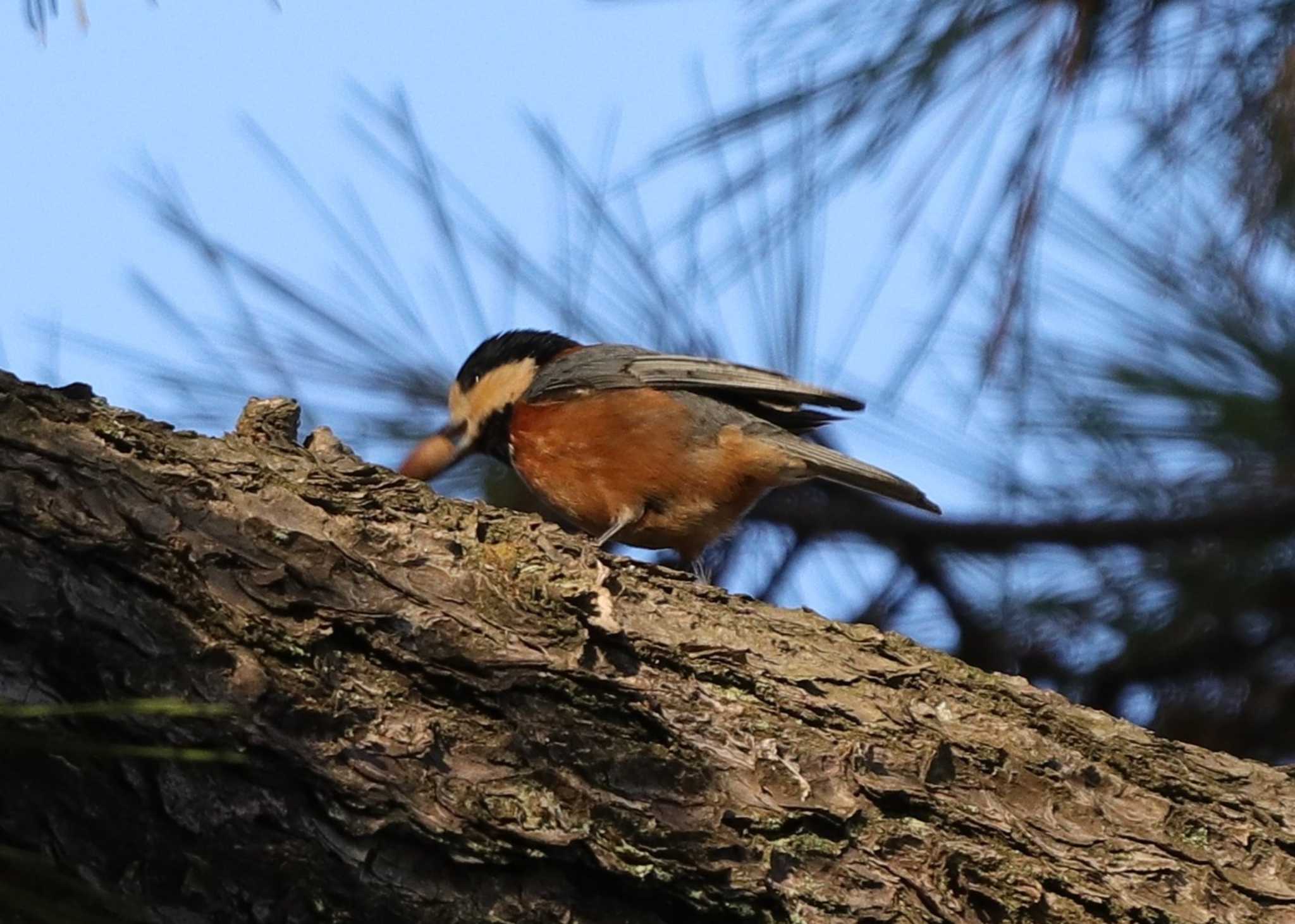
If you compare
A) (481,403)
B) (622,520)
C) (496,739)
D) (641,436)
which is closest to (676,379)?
(641,436)

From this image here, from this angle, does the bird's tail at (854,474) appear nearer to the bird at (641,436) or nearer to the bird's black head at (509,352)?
the bird at (641,436)

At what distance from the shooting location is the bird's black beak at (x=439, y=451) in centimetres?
423

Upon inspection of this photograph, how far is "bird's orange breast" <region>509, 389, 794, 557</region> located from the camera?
4004mm

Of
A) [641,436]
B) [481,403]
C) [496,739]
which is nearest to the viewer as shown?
[496,739]

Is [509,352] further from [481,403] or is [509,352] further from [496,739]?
[496,739]

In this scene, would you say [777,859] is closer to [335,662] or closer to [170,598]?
[335,662]

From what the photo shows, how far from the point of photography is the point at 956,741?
2.54 meters

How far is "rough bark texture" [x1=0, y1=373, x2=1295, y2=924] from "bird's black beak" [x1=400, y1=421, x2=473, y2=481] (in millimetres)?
1574

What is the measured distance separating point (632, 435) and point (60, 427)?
199 cm

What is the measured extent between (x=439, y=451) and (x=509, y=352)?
318mm

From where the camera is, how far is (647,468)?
4035 mm

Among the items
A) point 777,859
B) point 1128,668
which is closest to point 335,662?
point 777,859

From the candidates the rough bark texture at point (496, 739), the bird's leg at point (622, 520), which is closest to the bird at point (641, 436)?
the bird's leg at point (622, 520)

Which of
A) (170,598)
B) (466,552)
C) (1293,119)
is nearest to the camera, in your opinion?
(170,598)
